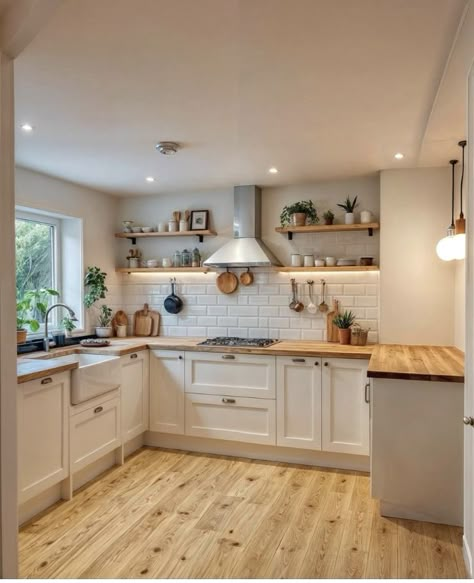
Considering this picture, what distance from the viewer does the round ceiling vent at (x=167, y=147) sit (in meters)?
2.85

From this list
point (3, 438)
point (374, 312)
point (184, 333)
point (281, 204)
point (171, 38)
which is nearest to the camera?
point (3, 438)

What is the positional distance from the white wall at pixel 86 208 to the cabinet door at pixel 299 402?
194cm

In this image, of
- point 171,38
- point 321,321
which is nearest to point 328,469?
point 321,321

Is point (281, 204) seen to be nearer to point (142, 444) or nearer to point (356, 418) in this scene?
point (356, 418)

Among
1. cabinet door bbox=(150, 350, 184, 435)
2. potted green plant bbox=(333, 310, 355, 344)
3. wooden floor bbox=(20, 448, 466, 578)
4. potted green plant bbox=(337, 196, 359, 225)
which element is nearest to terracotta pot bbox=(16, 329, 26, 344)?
cabinet door bbox=(150, 350, 184, 435)

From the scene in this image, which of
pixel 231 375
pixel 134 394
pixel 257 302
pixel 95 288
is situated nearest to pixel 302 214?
pixel 257 302

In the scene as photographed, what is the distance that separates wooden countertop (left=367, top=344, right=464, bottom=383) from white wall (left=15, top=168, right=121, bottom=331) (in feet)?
Result: 8.66

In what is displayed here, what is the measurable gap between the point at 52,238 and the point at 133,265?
82cm

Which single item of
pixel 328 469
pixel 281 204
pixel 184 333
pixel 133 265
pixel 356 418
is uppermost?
pixel 281 204

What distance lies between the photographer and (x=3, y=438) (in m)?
1.22

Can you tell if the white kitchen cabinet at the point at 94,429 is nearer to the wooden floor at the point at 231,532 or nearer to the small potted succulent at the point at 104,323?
the wooden floor at the point at 231,532

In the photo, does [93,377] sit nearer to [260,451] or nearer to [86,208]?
[260,451]

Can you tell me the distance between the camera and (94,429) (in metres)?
3.07

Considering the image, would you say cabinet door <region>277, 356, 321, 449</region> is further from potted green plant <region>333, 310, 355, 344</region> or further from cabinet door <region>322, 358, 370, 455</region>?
potted green plant <region>333, 310, 355, 344</region>
